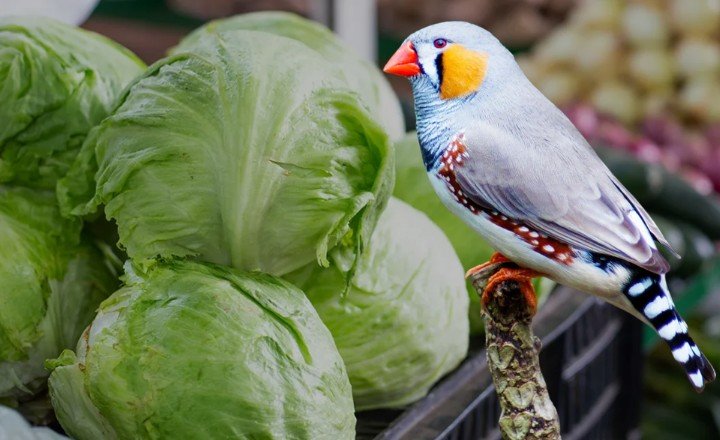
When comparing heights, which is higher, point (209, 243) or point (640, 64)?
point (209, 243)

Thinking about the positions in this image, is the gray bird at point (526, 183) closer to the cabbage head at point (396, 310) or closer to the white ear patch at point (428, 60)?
the white ear patch at point (428, 60)

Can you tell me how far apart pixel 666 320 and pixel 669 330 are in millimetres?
11

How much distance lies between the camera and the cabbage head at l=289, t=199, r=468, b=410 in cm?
110

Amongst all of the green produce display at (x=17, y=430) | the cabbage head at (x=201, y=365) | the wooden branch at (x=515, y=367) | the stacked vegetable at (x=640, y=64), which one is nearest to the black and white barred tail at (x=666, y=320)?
the wooden branch at (x=515, y=367)

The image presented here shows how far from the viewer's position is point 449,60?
81 centimetres

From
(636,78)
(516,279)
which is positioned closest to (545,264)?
(516,279)

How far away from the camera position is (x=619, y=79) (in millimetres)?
3818

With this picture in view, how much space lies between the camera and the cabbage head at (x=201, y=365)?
0.88m

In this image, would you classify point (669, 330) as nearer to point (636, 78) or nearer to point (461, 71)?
point (461, 71)

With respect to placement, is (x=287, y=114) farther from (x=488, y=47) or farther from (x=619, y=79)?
(x=619, y=79)

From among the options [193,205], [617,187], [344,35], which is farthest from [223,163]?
[344,35]

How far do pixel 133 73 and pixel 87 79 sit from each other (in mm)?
99

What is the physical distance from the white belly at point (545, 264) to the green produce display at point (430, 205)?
1.85ft

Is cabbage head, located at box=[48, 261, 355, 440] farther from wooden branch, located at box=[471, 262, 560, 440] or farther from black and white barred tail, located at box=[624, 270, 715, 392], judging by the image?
black and white barred tail, located at box=[624, 270, 715, 392]
